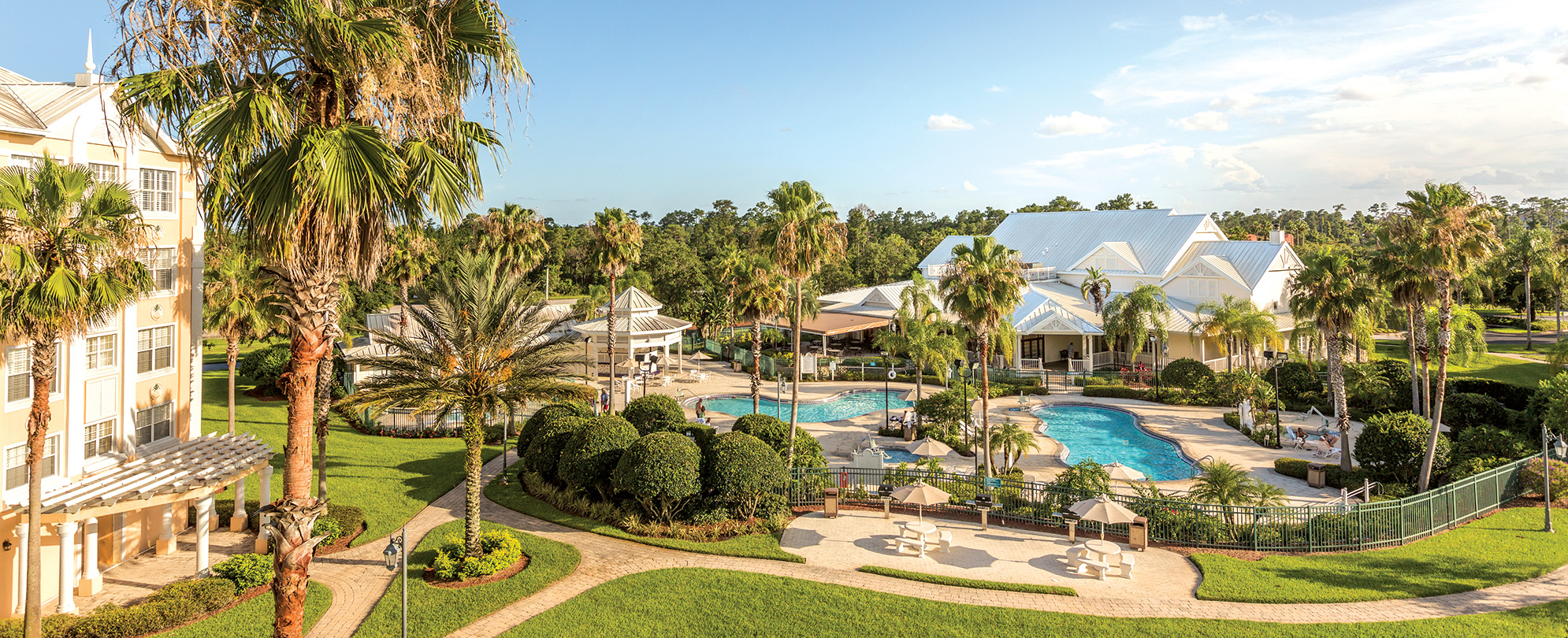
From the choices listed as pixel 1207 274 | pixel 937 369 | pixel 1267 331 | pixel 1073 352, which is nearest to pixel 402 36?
pixel 937 369

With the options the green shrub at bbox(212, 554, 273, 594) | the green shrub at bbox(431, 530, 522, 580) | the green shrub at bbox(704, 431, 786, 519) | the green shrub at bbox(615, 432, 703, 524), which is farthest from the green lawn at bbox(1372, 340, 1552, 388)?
the green shrub at bbox(212, 554, 273, 594)

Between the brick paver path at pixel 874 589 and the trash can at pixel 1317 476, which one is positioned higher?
the trash can at pixel 1317 476

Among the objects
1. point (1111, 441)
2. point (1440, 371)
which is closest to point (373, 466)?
point (1111, 441)

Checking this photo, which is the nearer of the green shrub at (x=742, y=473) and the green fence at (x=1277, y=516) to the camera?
the green fence at (x=1277, y=516)

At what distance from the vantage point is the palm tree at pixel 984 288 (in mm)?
24281

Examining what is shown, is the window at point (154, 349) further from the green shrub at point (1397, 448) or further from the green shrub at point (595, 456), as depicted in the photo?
the green shrub at point (1397, 448)

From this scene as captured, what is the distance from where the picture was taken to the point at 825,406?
38875 mm

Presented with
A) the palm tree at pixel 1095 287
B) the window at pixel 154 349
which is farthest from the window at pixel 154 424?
the palm tree at pixel 1095 287

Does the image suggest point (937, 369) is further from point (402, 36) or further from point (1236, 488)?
point (402, 36)

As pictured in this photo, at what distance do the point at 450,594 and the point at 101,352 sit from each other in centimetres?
899

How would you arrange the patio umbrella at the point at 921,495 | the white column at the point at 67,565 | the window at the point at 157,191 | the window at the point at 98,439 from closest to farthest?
the white column at the point at 67,565 → the window at the point at 98,439 → the window at the point at 157,191 → the patio umbrella at the point at 921,495

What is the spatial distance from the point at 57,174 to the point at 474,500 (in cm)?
910

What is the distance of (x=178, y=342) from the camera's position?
18953 mm

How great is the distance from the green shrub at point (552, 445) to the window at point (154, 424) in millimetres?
8401
